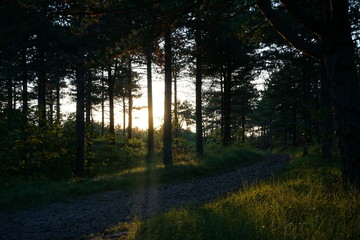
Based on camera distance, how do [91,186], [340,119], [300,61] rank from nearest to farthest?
[340,119] → [91,186] → [300,61]

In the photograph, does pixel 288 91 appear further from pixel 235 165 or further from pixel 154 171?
pixel 154 171

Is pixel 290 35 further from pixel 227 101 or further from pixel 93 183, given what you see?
pixel 227 101

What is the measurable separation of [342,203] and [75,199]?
7460 mm

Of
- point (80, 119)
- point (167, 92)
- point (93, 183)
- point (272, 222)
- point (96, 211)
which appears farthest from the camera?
point (167, 92)

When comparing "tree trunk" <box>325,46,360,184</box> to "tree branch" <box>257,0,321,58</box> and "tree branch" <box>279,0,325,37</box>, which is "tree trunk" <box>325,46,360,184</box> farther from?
"tree branch" <box>279,0,325,37</box>

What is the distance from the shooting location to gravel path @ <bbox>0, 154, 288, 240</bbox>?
5.07 metres

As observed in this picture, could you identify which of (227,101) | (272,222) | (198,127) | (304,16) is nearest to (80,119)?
(198,127)

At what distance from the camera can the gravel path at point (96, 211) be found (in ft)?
16.6

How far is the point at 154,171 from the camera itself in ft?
35.6

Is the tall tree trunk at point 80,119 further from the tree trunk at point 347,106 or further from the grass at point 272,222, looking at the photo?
the tree trunk at point 347,106

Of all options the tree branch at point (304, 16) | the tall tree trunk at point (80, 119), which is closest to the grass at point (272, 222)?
the tree branch at point (304, 16)

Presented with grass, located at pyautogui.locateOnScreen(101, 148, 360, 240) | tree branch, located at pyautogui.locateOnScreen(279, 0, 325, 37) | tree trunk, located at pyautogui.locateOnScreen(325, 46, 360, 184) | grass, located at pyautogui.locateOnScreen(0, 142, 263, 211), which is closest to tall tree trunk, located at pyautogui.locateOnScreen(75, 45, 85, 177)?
grass, located at pyautogui.locateOnScreen(0, 142, 263, 211)

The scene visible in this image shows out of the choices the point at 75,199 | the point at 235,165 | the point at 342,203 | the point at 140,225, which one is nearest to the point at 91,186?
the point at 75,199

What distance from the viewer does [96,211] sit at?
6.35 m
